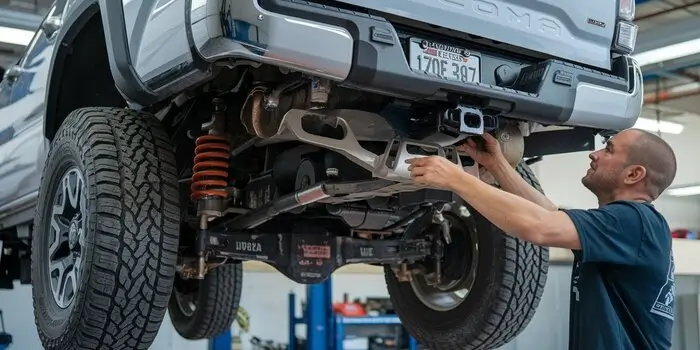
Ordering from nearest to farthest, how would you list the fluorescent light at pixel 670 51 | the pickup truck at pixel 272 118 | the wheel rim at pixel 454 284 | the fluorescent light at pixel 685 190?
the pickup truck at pixel 272 118 < the wheel rim at pixel 454 284 < the fluorescent light at pixel 670 51 < the fluorescent light at pixel 685 190

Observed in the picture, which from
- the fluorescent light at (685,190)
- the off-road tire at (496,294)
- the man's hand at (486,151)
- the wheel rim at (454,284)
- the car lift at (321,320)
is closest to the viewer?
the man's hand at (486,151)

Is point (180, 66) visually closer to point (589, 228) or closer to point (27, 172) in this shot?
point (589, 228)

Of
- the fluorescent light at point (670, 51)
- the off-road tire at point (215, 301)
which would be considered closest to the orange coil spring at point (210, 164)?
the off-road tire at point (215, 301)

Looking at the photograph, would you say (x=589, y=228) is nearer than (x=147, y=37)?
Yes

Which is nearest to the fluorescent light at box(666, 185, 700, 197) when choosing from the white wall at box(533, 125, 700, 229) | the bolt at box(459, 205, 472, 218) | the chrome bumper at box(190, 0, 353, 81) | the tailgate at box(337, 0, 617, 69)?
the white wall at box(533, 125, 700, 229)

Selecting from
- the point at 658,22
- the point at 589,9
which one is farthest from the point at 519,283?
the point at 658,22

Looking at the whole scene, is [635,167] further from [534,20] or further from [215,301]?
[215,301]

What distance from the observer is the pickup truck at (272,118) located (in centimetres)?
206

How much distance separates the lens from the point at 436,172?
2.20 meters

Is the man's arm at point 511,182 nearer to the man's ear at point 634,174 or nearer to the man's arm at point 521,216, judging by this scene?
the man's ear at point 634,174

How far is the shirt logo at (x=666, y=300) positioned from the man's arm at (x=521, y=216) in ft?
1.03

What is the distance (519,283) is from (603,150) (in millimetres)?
1006

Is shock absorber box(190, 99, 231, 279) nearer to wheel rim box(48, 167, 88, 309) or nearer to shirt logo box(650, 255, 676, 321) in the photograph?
wheel rim box(48, 167, 88, 309)

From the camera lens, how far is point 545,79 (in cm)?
239
